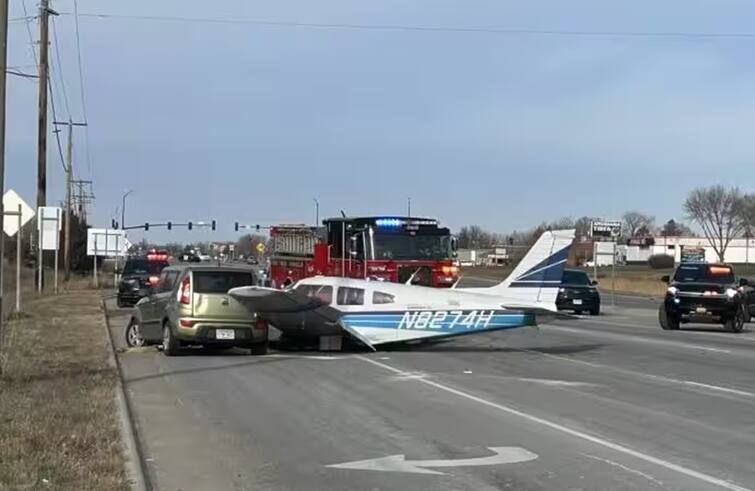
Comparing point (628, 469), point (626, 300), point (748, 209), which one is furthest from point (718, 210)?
point (628, 469)

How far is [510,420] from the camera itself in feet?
35.5

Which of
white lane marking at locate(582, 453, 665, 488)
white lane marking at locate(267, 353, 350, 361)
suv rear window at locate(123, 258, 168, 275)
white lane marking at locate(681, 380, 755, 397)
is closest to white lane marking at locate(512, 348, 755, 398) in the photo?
white lane marking at locate(681, 380, 755, 397)

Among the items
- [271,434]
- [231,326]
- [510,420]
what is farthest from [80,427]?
[231,326]

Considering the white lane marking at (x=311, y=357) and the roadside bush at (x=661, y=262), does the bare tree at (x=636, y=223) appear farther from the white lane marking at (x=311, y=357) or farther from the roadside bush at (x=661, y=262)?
the white lane marking at (x=311, y=357)

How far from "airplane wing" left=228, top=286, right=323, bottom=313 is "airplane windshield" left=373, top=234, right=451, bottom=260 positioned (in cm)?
764

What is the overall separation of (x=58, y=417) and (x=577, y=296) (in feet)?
94.0

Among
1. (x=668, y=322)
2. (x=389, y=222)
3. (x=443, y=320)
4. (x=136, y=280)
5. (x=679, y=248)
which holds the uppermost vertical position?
(x=679, y=248)

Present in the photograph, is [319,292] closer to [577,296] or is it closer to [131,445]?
[131,445]

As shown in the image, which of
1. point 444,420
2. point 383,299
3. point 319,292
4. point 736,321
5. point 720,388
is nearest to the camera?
point 444,420

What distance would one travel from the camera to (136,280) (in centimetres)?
3669

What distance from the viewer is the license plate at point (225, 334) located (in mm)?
17688

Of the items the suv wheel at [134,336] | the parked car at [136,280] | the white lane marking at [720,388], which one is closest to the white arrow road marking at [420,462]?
the white lane marking at [720,388]

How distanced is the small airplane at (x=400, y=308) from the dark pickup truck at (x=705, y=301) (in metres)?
10.3

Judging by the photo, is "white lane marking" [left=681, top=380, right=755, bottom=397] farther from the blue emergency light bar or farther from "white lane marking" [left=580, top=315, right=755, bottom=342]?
the blue emergency light bar
